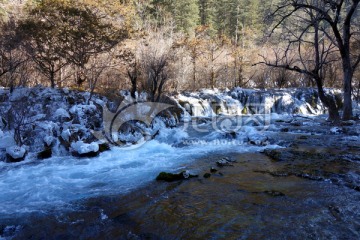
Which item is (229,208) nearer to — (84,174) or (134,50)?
(84,174)

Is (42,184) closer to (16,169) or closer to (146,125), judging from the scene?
(16,169)

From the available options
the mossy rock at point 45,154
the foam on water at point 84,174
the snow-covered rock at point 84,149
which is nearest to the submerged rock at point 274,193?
the foam on water at point 84,174

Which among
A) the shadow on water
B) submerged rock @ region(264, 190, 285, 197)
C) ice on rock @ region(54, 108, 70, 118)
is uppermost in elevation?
ice on rock @ region(54, 108, 70, 118)

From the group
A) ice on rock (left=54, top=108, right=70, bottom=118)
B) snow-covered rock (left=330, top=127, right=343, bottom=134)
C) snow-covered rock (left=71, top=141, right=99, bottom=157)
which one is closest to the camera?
snow-covered rock (left=71, top=141, right=99, bottom=157)

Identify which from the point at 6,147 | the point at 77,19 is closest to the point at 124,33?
the point at 77,19

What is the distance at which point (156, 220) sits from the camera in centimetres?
418

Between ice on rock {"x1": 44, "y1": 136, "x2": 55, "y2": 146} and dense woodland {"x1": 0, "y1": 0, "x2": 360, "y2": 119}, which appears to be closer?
ice on rock {"x1": 44, "y1": 136, "x2": 55, "y2": 146}

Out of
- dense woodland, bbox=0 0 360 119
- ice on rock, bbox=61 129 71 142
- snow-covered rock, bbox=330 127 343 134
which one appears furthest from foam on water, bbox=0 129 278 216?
dense woodland, bbox=0 0 360 119

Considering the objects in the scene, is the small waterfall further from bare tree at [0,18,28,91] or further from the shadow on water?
the shadow on water

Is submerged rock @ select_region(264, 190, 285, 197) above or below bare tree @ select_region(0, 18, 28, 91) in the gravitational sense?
below

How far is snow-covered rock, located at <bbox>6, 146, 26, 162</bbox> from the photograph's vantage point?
301 inches

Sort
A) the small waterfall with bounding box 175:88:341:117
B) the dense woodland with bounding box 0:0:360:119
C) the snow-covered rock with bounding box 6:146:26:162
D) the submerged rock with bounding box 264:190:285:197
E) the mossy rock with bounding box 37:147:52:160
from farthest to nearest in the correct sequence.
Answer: the small waterfall with bounding box 175:88:341:117, the dense woodland with bounding box 0:0:360:119, the mossy rock with bounding box 37:147:52:160, the snow-covered rock with bounding box 6:146:26:162, the submerged rock with bounding box 264:190:285:197

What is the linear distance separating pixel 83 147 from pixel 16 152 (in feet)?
6.16

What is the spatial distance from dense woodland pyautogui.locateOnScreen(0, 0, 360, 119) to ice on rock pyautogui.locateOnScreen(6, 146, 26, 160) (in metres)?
5.15
